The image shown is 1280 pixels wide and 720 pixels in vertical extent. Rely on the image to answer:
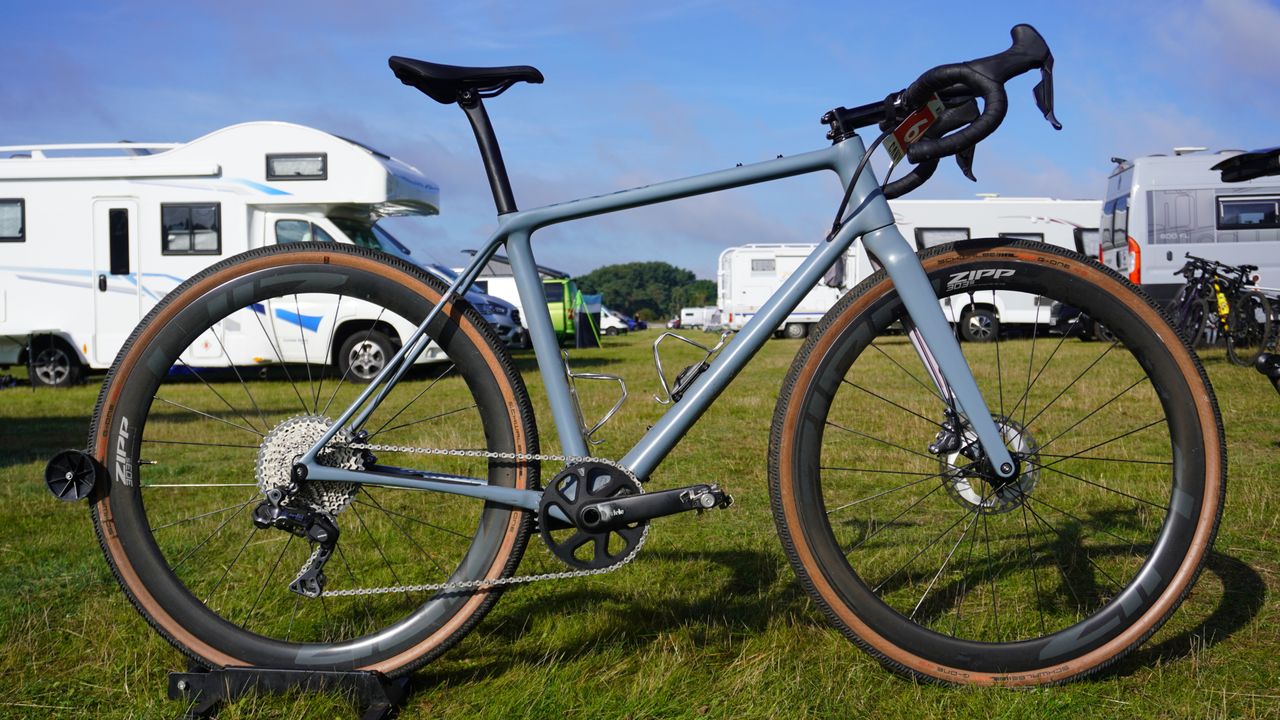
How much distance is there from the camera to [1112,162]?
17.7 metres

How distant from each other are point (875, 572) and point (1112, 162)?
17.1 metres

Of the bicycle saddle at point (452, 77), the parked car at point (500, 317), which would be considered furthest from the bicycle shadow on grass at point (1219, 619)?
the parked car at point (500, 317)

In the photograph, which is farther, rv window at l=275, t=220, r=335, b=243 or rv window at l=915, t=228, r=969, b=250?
rv window at l=915, t=228, r=969, b=250

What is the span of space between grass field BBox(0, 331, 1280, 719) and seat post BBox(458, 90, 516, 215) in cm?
123

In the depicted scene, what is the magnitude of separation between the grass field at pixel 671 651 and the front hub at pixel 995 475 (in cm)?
50

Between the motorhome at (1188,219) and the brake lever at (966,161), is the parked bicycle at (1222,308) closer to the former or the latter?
the motorhome at (1188,219)

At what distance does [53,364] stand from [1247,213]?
19.0 m

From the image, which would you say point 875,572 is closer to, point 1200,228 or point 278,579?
point 278,579

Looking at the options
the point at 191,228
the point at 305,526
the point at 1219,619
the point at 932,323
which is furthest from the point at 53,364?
the point at 1219,619

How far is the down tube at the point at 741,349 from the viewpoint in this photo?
2428mm

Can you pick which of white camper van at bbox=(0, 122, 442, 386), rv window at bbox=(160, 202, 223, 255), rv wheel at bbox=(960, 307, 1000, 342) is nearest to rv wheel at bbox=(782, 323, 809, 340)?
rv wheel at bbox=(960, 307, 1000, 342)

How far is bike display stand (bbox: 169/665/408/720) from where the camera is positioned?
89.0 inches

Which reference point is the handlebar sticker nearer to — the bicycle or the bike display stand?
the bicycle

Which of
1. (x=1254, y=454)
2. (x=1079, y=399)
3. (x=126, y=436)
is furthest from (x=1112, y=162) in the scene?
(x=126, y=436)
